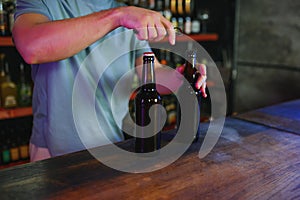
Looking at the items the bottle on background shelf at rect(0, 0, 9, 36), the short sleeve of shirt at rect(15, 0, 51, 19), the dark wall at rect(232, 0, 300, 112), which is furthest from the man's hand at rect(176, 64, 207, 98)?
the dark wall at rect(232, 0, 300, 112)

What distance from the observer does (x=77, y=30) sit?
0.98 m

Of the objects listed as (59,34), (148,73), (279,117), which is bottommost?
(279,117)

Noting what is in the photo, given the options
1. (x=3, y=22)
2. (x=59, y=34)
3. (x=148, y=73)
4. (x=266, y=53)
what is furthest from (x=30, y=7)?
(x=266, y=53)

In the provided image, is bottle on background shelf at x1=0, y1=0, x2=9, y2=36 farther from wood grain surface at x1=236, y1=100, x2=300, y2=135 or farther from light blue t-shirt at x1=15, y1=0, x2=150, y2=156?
wood grain surface at x1=236, y1=100, x2=300, y2=135

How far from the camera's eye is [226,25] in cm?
324

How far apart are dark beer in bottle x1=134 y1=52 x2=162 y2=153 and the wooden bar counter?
10 centimetres

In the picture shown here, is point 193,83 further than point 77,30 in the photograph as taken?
Yes

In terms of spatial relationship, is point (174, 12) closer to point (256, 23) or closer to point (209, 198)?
point (256, 23)

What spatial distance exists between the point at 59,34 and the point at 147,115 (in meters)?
0.35

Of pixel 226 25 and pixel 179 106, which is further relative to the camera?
pixel 226 25

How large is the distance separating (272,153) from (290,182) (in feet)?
0.64

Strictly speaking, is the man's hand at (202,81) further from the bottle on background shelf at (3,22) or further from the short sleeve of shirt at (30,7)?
the bottle on background shelf at (3,22)

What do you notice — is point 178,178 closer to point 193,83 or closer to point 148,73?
point 148,73

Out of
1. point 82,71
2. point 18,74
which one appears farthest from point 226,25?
point 82,71
